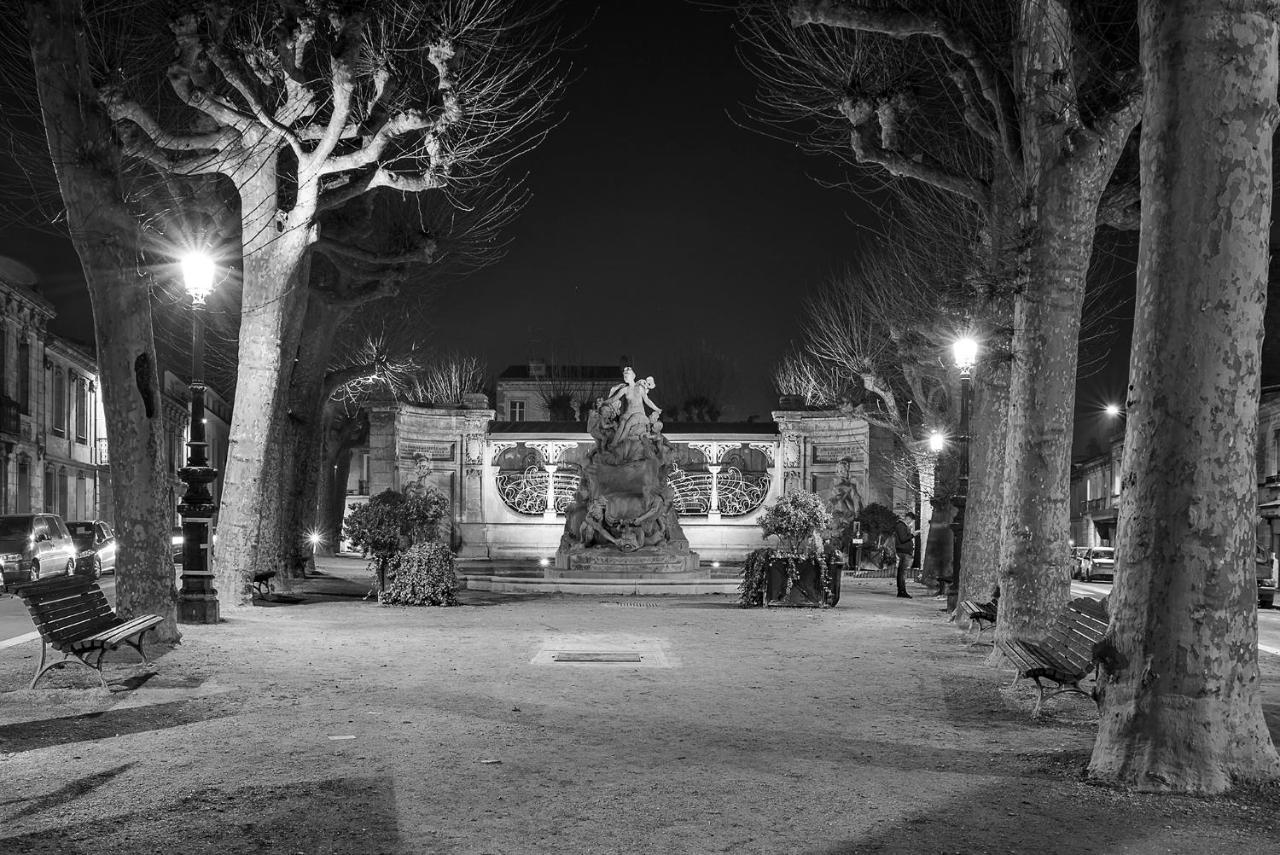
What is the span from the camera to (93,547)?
27.8 meters

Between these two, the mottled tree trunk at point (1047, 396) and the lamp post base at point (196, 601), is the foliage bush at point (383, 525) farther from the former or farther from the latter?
the mottled tree trunk at point (1047, 396)

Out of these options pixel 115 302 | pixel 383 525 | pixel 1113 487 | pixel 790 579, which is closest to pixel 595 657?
pixel 115 302

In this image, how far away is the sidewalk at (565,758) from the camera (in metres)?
5.54

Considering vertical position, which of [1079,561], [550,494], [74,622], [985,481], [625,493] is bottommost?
[1079,561]

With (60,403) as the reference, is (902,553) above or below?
below

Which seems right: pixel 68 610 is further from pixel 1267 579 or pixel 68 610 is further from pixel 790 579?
pixel 1267 579

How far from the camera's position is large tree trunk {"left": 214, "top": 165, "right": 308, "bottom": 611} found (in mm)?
17359

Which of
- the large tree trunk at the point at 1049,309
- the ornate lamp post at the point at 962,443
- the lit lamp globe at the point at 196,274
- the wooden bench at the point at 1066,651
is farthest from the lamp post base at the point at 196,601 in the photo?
the ornate lamp post at the point at 962,443

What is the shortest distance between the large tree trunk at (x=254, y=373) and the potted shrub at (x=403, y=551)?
252 cm

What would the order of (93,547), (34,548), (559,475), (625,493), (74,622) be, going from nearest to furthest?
1. (74,622)
2. (34,548)
3. (625,493)
4. (93,547)
5. (559,475)

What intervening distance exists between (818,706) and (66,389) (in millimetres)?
45575

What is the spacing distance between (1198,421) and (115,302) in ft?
36.4

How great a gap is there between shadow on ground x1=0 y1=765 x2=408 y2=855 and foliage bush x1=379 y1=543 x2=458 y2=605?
12771 millimetres

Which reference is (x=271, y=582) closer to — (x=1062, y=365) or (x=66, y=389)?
(x=1062, y=365)
